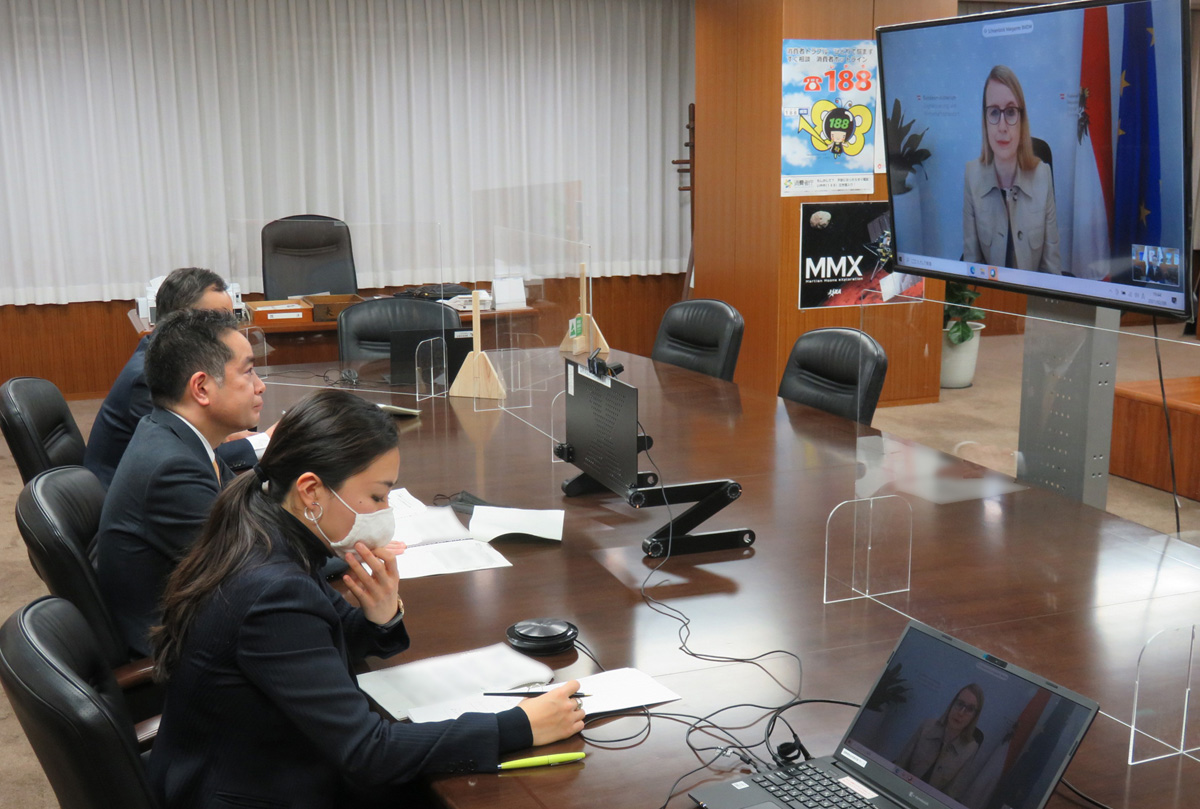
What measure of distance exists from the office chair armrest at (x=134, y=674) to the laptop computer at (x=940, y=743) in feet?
3.94

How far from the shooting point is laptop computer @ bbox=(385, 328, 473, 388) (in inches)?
163

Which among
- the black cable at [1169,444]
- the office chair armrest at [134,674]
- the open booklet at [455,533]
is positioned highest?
the black cable at [1169,444]

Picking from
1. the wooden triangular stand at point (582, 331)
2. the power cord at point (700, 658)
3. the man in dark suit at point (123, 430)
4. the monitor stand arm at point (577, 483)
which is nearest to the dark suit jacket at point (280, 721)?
the power cord at point (700, 658)

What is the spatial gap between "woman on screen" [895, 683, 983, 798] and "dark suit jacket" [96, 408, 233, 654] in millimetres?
1377

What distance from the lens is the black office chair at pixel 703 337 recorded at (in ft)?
14.5

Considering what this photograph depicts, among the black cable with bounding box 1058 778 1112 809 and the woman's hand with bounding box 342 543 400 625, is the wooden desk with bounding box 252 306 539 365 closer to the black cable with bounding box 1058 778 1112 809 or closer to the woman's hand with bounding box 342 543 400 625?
the woman's hand with bounding box 342 543 400 625

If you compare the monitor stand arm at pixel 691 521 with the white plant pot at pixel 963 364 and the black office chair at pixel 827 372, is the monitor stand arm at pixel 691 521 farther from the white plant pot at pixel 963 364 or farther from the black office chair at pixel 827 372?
the black office chair at pixel 827 372

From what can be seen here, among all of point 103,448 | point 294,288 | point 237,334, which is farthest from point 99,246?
point 237,334

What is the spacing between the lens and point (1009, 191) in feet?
7.13

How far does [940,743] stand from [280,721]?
916 mm

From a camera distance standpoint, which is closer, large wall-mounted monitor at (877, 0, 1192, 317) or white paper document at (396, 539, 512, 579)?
large wall-mounted monitor at (877, 0, 1192, 317)

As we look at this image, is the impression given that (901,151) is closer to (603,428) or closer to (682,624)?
(603,428)

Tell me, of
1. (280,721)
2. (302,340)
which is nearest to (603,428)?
(280,721)

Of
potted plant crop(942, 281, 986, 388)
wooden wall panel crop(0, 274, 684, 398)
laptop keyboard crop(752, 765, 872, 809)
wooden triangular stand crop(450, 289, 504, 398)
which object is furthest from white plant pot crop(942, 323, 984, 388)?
wooden wall panel crop(0, 274, 684, 398)
